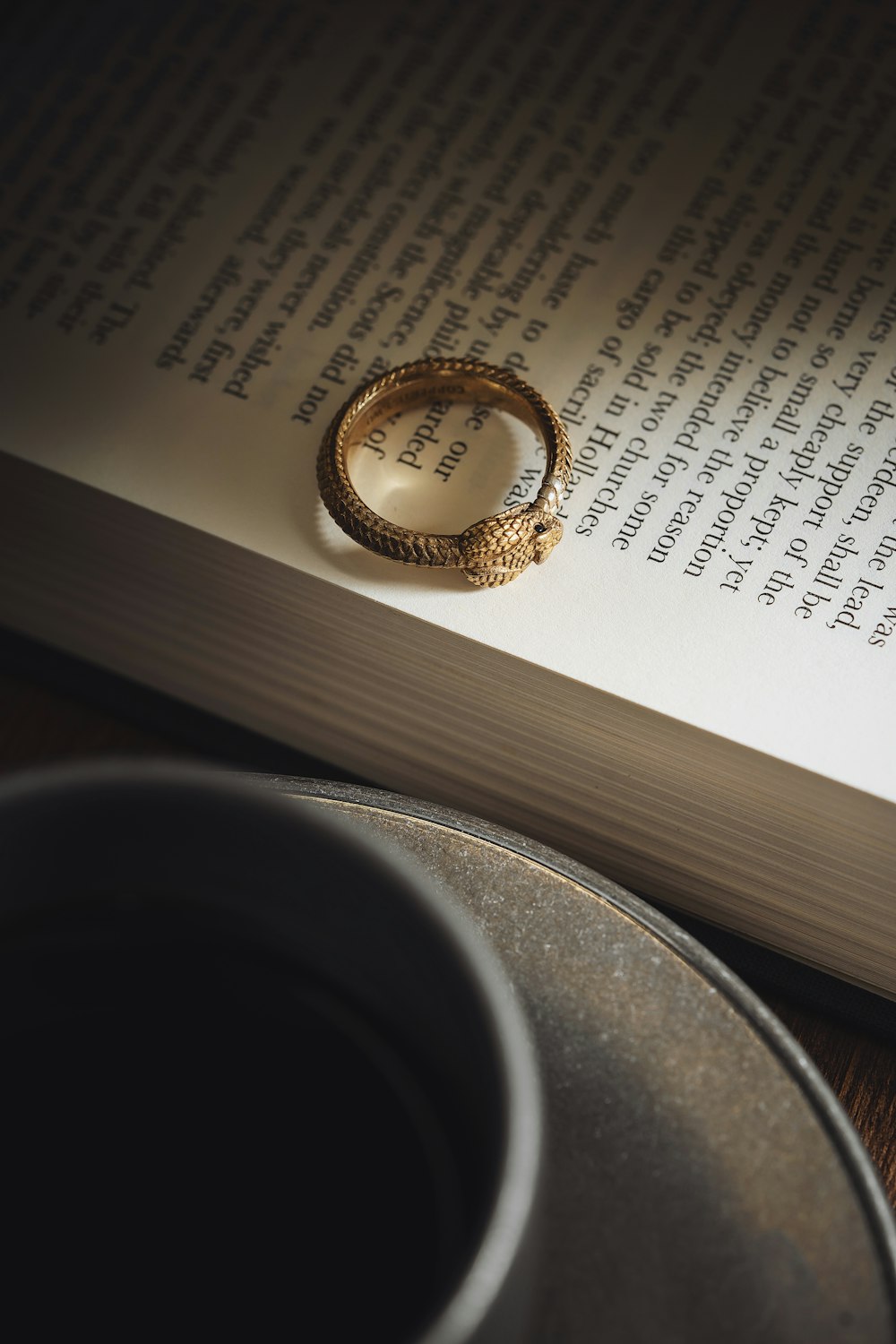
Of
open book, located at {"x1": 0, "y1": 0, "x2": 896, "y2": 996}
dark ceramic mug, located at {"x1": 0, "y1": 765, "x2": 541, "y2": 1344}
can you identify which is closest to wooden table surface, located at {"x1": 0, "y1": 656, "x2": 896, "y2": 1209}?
open book, located at {"x1": 0, "y1": 0, "x2": 896, "y2": 996}

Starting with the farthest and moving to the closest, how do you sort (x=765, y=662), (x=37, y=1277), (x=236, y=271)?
(x=236, y=271), (x=765, y=662), (x=37, y=1277)

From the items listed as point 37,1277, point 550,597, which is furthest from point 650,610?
point 37,1277

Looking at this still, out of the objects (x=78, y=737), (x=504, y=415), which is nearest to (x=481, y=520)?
(x=504, y=415)

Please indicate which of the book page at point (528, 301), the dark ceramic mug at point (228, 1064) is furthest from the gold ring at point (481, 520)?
the dark ceramic mug at point (228, 1064)

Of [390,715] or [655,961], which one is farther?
[390,715]

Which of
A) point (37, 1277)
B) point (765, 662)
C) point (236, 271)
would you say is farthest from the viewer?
point (236, 271)

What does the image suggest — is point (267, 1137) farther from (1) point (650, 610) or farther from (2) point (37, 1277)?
(1) point (650, 610)

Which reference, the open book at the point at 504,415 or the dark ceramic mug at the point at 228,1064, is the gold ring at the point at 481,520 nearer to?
the open book at the point at 504,415
